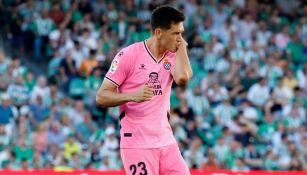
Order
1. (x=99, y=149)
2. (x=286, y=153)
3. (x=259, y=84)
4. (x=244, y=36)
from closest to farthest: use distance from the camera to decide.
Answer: (x=99, y=149) < (x=286, y=153) < (x=259, y=84) < (x=244, y=36)

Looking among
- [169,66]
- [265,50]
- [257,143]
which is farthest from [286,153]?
[169,66]

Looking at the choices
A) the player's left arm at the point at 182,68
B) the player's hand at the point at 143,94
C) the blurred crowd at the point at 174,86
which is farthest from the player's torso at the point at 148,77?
the blurred crowd at the point at 174,86

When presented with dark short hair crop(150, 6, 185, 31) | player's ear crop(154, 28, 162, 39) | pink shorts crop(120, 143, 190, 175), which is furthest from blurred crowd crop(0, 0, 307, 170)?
dark short hair crop(150, 6, 185, 31)

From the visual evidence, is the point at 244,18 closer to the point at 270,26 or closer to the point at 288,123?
the point at 270,26

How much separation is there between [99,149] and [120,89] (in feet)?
27.9

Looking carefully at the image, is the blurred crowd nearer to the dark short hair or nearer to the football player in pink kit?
the football player in pink kit

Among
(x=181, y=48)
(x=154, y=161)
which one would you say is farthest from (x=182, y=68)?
(x=154, y=161)

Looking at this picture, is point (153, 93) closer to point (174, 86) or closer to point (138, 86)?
point (138, 86)

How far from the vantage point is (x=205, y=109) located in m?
18.0

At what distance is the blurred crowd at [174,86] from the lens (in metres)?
16.5

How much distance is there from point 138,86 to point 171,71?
31cm

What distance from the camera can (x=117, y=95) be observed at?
25.7ft

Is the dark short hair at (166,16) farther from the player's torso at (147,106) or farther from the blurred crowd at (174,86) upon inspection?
the blurred crowd at (174,86)

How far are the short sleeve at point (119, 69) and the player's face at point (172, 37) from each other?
0.33m
